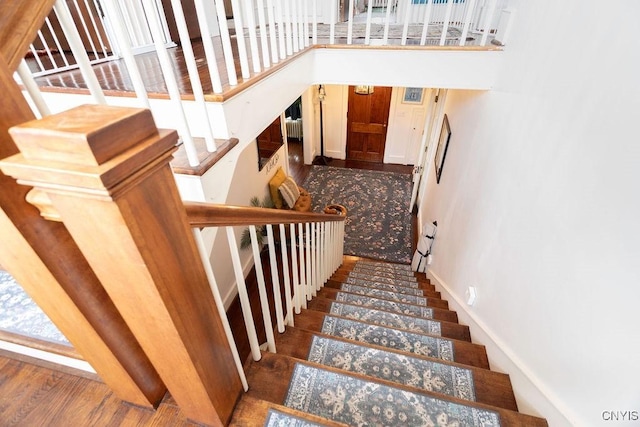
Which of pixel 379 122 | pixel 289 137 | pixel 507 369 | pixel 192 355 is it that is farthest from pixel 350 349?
pixel 289 137

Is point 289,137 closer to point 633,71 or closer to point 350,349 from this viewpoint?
point 350,349

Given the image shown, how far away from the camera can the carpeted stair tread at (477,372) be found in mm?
1436

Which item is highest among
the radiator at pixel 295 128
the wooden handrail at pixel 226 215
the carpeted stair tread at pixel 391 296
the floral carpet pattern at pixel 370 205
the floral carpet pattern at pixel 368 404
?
the wooden handrail at pixel 226 215

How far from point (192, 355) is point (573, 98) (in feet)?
A: 5.23

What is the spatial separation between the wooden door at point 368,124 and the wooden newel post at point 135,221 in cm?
590

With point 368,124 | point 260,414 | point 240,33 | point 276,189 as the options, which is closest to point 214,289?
point 260,414

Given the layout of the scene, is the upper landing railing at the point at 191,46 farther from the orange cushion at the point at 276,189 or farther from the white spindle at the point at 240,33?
the orange cushion at the point at 276,189

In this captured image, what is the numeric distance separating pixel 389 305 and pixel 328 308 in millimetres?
570

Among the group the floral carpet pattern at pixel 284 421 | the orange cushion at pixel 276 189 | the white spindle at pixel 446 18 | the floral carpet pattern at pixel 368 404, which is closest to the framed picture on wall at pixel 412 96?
the orange cushion at pixel 276 189

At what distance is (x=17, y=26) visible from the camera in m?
0.53

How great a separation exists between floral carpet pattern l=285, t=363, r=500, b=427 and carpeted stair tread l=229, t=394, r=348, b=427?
15 cm

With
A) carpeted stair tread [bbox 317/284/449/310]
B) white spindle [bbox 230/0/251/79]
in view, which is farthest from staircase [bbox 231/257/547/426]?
white spindle [bbox 230/0/251/79]

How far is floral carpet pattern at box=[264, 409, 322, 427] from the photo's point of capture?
95 centimetres

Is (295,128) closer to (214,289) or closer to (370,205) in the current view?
(370,205)
